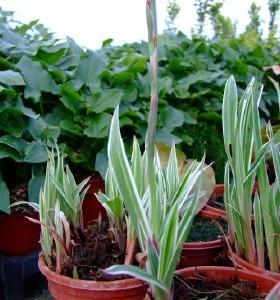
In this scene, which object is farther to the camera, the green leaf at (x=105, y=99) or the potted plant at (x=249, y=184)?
the green leaf at (x=105, y=99)

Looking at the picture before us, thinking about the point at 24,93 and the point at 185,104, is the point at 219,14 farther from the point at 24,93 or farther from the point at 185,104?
the point at 24,93

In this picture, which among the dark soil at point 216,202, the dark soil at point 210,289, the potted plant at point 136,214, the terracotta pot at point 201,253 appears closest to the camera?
the potted plant at point 136,214

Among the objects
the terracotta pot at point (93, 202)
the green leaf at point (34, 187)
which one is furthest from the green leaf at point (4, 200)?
the terracotta pot at point (93, 202)

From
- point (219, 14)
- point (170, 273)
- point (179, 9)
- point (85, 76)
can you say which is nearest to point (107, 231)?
point (170, 273)

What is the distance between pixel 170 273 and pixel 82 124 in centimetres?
137

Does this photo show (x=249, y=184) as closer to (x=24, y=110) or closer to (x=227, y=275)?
(x=227, y=275)

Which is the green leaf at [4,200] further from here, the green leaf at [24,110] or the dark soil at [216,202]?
the dark soil at [216,202]

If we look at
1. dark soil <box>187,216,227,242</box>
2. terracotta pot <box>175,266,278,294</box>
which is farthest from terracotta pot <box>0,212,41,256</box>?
terracotta pot <box>175,266,278,294</box>

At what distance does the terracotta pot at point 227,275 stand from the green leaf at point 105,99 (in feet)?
3.98

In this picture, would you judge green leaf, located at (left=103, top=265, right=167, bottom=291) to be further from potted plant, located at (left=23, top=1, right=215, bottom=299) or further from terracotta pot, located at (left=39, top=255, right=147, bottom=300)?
terracotta pot, located at (left=39, top=255, right=147, bottom=300)

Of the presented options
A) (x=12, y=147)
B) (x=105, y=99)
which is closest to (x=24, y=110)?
(x=12, y=147)

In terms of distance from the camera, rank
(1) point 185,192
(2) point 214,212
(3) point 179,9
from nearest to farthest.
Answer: (1) point 185,192
(2) point 214,212
(3) point 179,9

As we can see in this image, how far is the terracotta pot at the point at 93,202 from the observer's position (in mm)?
2377

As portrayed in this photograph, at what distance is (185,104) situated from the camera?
3.02 m
